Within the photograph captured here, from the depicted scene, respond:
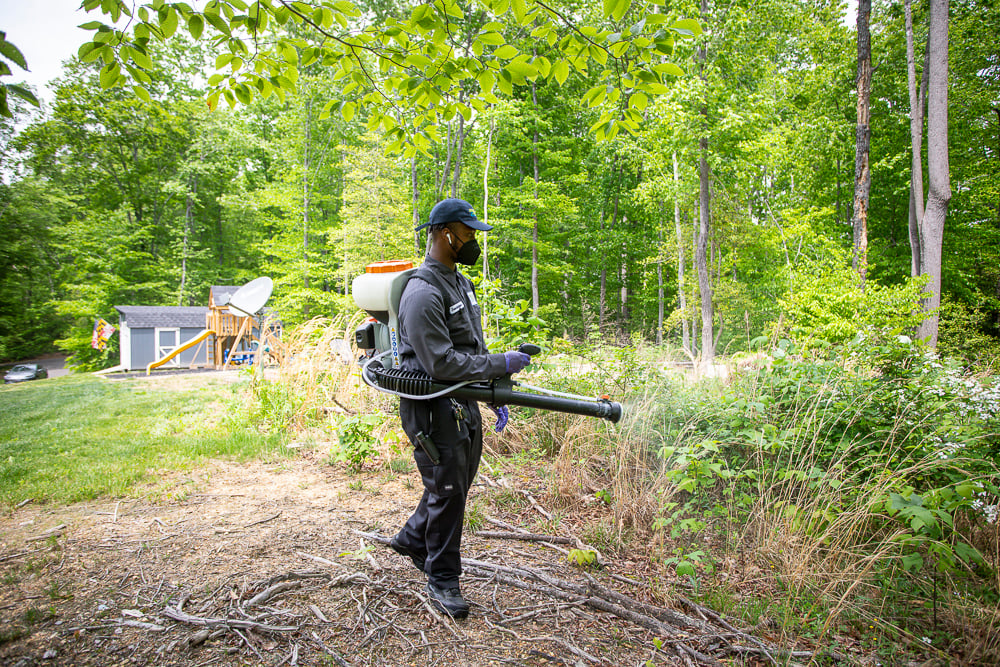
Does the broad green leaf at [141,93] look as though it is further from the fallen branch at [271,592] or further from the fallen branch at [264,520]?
the fallen branch at [264,520]

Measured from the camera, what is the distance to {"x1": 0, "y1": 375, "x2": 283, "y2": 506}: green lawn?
429 cm

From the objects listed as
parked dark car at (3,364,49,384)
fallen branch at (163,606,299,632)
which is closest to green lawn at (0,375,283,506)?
fallen branch at (163,606,299,632)

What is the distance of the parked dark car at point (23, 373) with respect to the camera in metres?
17.0

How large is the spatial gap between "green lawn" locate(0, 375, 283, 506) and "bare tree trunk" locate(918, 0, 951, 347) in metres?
11.7

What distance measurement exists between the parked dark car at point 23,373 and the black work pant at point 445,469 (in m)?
22.2

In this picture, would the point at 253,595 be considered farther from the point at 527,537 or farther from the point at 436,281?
the point at 436,281

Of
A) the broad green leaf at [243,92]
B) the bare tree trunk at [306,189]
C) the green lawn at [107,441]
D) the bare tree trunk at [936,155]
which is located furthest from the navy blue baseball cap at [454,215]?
the bare tree trunk at [306,189]

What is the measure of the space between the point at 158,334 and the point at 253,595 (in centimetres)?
2016

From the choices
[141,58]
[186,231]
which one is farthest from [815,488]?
[186,231]

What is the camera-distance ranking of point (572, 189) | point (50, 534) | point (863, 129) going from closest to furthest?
point (50, 534) < point (863, 129) < point (572, 189)

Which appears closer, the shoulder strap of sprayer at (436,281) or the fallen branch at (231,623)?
the fallen branch at (231,623)

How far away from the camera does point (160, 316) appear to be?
18.8m

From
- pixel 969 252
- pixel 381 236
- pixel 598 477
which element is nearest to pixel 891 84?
pixel 969 252

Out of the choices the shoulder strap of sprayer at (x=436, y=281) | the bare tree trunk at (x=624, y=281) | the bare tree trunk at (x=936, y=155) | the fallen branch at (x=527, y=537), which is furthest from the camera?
the bare tree trunk at (x=624, y=281)
